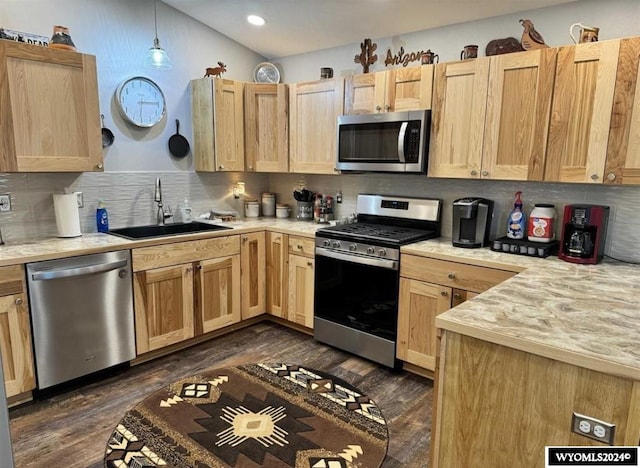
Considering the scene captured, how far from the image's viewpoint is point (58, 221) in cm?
288

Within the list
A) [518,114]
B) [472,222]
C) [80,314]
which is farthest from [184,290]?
[518,114]

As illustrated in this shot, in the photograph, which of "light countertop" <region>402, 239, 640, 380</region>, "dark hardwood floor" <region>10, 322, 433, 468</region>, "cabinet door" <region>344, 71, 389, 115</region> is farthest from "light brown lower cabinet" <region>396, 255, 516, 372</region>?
"cabinet door" <region>344, 71, 389, 115</region>

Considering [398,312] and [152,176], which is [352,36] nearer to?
[152,176]

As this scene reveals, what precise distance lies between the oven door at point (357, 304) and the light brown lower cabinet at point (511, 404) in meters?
1.37

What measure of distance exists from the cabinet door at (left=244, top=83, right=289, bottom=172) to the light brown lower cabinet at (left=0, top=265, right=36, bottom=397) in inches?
81.4

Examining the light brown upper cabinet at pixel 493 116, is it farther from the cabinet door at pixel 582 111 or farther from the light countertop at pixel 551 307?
the light countertop at pixel 551 307

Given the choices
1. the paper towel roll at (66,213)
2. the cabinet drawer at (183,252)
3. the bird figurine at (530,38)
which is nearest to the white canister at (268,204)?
the cabinet drawer at (183,252)

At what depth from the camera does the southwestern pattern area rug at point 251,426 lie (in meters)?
1.76

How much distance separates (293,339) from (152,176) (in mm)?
1824

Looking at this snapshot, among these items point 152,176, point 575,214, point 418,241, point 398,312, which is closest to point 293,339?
point 398,312

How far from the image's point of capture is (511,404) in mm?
1376

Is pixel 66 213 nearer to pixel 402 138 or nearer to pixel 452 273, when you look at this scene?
pixel 402 138

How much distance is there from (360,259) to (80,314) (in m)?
1.87

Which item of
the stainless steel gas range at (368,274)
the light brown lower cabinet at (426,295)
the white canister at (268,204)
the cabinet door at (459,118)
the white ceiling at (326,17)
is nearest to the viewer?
the light brown lower cabinet at (426,295)
